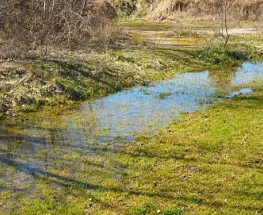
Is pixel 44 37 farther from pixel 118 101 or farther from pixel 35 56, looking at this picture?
pixel 118 101

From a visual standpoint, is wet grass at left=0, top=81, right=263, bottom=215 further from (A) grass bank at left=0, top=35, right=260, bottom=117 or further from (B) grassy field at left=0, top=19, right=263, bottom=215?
(A) grass bank at left=0, top=35, right=260, bottom=117

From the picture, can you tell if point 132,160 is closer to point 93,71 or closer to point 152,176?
point 152,176

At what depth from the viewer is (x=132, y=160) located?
10719 millimetres

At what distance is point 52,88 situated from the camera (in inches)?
659

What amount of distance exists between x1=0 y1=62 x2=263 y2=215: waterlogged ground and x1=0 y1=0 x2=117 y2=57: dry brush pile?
919cm

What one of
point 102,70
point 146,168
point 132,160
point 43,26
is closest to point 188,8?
point 43,26

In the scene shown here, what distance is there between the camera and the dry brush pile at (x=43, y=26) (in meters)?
23.8

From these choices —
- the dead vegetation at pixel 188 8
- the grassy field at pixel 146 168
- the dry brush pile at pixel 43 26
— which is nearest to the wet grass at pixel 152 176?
the grassy field at pixel 146 168

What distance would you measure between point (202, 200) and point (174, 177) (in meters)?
1.28

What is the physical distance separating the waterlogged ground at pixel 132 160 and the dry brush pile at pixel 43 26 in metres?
9.19

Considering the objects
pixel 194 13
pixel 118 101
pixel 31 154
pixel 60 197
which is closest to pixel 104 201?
pixel 60 197

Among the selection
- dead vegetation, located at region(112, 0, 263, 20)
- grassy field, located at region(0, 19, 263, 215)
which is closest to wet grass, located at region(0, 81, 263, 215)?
grassy field, located at region(0, 19, 263, 215)

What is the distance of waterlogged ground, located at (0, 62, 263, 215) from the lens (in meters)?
8.53

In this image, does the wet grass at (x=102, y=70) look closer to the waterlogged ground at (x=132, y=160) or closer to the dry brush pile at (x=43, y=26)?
the waterlogged ground at (x=132, y=160)
